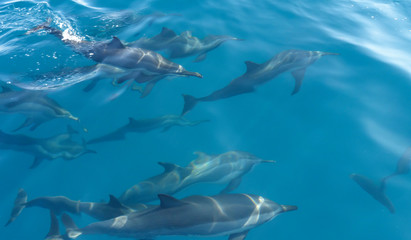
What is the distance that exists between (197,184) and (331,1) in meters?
9.48

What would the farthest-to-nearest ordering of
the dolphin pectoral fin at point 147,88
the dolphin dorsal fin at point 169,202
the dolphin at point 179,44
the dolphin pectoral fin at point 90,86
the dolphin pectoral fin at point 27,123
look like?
the dolphin at point 179,44 < the dolphin pectoral fin at point 90,86 < the dolphin pectoral fin at point 147,88 < the dolphin pectoral fin at point 27,123 < the dolphin dorsal fin at point 169,202

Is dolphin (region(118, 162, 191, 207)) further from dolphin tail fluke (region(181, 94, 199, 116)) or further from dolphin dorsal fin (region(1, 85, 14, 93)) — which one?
dolphin dorsal fin (region(1, 85, 14, 93))

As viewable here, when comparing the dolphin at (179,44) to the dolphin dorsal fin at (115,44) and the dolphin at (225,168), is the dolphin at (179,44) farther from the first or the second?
the dolphin at (225,168)

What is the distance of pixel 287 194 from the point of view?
6.77 meters

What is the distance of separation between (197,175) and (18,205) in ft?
11.8

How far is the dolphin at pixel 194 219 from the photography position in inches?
205

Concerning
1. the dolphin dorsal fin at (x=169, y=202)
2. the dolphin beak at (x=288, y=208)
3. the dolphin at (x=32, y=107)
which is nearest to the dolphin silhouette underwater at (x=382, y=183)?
the dolphin beak at (x=288, y=208)

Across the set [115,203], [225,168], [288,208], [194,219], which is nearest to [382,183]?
[288,208]

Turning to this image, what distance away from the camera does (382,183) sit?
6699 millimetres

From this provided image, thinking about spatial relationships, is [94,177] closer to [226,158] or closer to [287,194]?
[226,158]

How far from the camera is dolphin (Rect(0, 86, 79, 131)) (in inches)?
313

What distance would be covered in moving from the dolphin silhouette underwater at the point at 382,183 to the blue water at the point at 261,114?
0.11 m

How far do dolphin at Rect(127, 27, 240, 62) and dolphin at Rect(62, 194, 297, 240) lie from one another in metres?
5.03

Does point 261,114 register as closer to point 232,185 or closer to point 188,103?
point 188,103
